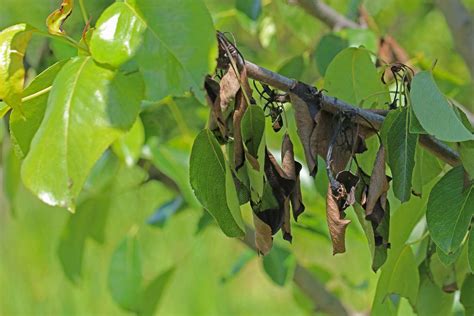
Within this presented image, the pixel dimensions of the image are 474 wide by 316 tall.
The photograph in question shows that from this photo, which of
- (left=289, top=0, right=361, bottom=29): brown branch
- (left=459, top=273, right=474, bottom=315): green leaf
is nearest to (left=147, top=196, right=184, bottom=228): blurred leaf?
(left=289, top=0, right=361, bottom=29): brown branch

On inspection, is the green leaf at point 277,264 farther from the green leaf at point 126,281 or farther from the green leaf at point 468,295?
the green leaf at point 468,295

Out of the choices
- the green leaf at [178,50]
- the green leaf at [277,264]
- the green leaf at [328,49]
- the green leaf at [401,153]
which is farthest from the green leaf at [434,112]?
the green leaf at [277,264]

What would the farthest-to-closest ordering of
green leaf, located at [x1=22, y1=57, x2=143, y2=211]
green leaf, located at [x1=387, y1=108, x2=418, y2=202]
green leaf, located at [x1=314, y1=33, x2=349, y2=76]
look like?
green leaf, located at [x1=314, y1=33, x2=349, y2=76]
green leaf, located at [x1=387, y1=108, x2=418, y2=202]
green leaf, located at [x1=22, y1=57, x2=143, y2=211]

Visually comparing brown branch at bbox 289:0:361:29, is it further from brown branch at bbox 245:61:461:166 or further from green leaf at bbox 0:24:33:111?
green leaf at bbox 0:24:33:111

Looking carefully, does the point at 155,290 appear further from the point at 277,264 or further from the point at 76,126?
the point at 76,126

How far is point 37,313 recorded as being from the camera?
8.34 ft

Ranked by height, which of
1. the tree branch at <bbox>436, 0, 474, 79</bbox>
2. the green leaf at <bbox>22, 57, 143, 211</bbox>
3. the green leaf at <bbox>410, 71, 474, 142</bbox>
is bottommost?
the tree branch at <bbox>436, 0, 474, 79</bbox>

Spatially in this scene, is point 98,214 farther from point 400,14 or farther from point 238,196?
point 400,14

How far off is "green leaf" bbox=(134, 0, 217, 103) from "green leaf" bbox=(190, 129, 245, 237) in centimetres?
6

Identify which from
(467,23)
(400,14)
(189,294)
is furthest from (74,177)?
(189,294)

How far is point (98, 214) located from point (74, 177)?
0.65m

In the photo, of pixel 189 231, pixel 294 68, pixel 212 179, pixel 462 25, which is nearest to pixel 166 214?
pixel 294 68

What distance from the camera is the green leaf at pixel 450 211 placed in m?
0.52

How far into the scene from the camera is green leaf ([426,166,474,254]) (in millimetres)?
521
